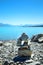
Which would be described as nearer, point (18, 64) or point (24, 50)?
point (18, 64)

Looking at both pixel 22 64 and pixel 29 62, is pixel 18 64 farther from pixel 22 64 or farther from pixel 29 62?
pixel 29 62

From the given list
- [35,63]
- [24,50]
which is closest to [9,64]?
[35,63]

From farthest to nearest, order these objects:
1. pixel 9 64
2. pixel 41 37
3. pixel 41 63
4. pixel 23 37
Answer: pixel 41 37 < pixel 23 37 < pixel 41 63 < pixel 9 64

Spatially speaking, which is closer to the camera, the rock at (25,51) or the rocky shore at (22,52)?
the rocky shore at (22,52)

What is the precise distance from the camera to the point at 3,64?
12320 mm

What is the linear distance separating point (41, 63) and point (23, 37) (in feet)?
27.5

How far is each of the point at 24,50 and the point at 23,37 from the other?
21.2ft

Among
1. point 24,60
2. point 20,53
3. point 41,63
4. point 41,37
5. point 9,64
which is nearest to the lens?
point 9,64

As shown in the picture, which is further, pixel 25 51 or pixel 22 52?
pixel 22 52

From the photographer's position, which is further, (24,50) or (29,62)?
(24,50)

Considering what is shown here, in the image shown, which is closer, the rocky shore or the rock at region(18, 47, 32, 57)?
the rocky shore

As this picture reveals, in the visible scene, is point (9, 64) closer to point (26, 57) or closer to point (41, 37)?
point (26, 57)

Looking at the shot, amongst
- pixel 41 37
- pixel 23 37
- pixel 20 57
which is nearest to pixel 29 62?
pixel 20 57

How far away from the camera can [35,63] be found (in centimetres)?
1286
